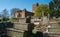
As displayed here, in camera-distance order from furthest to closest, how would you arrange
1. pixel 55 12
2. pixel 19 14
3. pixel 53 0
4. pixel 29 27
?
1. pixel 19 14
2. pixel 53 0
3. pixel 55 12
4. pixel 29 27

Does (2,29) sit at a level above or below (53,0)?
below

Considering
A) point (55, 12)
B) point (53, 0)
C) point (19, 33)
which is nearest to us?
point (19, 33)

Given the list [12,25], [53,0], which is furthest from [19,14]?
[12,25]

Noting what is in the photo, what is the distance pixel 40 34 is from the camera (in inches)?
682

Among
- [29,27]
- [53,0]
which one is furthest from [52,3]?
[29,27]

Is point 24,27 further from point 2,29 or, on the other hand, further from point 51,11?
point 51,11

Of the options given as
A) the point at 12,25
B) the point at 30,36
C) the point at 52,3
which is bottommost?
the point at 30,36

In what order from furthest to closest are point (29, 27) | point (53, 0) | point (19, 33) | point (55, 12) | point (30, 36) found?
point (53, 0) → point (55, 12) → point (29, 27) → point (30, 36) → point (19, 33)

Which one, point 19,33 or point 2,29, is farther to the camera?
point 2,29

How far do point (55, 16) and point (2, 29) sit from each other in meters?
13.2

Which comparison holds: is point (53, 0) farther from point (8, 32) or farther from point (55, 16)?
point (8, 32)

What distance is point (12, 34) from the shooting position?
16.3 meters

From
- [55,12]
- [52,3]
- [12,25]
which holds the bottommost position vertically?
[12,25]

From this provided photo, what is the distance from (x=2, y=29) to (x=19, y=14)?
29067 millimetres
